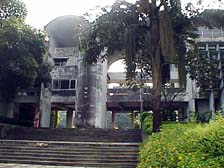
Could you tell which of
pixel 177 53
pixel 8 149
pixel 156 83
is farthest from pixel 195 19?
pixel 8 149

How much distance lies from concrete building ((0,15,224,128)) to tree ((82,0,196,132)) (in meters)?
8.53

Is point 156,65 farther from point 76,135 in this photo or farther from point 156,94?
point 76,135

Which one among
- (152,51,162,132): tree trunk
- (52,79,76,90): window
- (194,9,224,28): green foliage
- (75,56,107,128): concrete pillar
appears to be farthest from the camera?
(52,79,76,90): window

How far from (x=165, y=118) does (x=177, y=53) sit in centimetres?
682

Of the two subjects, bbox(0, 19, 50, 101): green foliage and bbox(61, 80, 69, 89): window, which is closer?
bbox(0, 19, 50, 101): green foliage

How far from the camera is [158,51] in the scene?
1065 cm

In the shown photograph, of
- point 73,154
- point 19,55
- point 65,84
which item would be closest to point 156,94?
point 73,154

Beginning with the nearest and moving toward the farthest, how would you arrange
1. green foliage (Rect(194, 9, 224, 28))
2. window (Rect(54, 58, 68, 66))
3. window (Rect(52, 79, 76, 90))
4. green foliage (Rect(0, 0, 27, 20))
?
green foliage (Rect(194, 9, 224, 28))
green foliage (Rect(0, 0, 27, 20))
window (Rect(52, 79, 76, 90))
window (Rect(54, 58, 68, 66))

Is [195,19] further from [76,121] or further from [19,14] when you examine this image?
[76,121]

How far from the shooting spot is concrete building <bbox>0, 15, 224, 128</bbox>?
21562mm

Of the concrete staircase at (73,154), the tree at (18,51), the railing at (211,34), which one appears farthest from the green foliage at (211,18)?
the railing at (211,34)

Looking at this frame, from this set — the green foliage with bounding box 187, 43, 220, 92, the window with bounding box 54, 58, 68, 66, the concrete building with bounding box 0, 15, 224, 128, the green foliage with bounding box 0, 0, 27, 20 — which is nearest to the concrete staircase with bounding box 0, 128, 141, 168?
the green foliage with bounding box 187, 43, 220, 92

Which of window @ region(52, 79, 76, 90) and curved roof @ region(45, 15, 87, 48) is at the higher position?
curved roof @ region(45, 15, 87, 48)

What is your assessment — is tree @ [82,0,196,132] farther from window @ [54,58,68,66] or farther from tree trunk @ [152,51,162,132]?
window @ [54,58,68,66]
